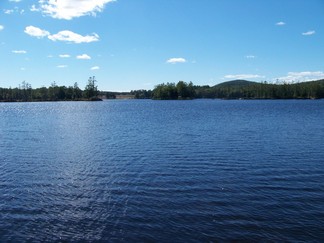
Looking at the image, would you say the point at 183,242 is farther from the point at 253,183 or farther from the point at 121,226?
the point at 253,183

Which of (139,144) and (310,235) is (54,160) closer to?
(139,144)

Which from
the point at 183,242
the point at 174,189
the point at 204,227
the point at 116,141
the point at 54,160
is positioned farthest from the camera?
the point at 116,141

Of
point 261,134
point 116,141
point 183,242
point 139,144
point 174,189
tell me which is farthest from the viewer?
point 261,134

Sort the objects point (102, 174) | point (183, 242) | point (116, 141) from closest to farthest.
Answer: point (183, 242) → point (102, 174) → point (116, 141)

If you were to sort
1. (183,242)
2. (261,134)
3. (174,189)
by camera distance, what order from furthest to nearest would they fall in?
(261,134), (174,189), (183,242)

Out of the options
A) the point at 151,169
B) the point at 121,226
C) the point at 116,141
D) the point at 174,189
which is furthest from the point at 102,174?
the point at 116,141

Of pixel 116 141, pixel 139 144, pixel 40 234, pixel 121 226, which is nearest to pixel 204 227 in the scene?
pixel 121 226

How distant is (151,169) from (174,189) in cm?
491

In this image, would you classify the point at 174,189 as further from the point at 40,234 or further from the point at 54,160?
the point at 54,160

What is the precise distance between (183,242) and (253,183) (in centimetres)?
856

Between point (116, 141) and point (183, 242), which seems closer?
point (183, 242)

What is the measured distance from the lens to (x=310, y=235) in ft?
40.8

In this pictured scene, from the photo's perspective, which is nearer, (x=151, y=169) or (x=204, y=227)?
(x=204, y=227)

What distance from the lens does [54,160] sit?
2653 cm
